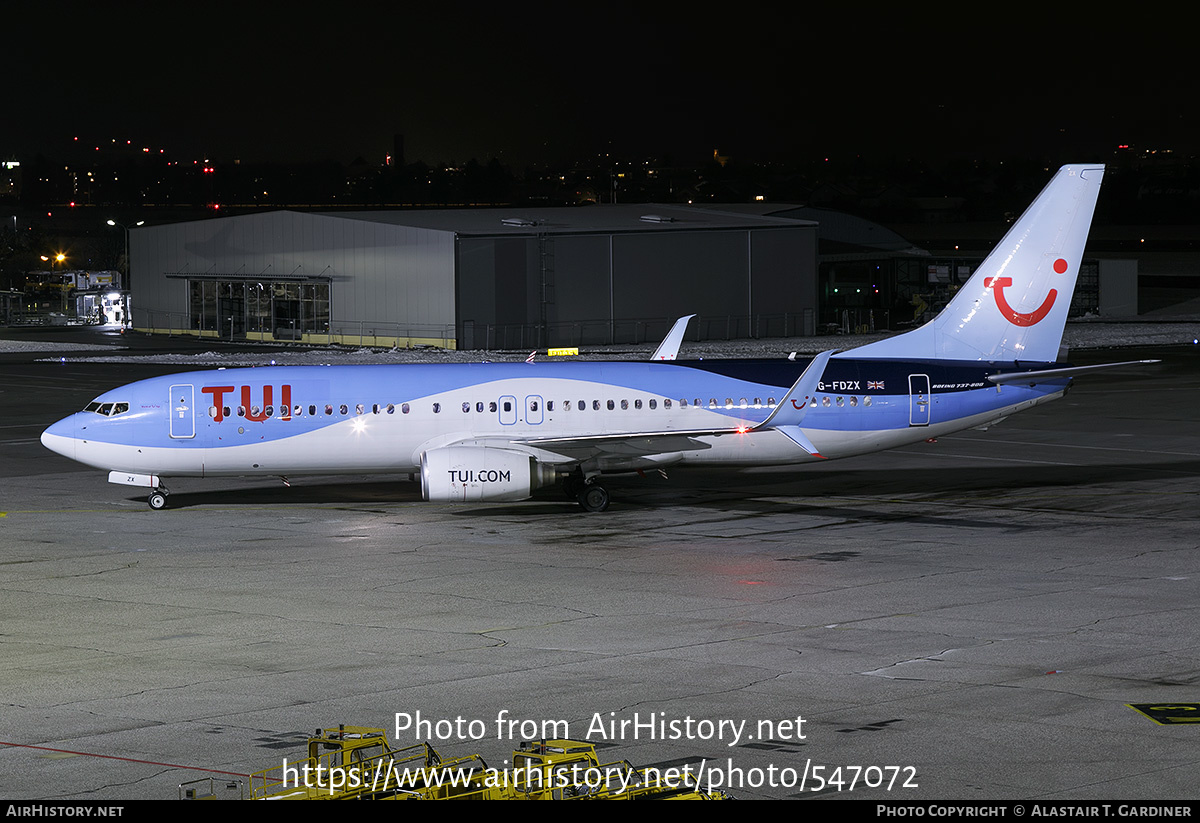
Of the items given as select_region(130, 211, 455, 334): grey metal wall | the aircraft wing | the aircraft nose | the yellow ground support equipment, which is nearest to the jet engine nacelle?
the aircraft wing

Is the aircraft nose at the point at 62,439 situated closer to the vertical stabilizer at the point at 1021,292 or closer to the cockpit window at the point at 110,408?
the cockpit window at the point at 110,408

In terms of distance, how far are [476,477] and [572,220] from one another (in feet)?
212

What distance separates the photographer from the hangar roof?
307ft

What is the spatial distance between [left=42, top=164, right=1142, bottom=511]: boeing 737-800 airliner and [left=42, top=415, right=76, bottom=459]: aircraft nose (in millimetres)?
54

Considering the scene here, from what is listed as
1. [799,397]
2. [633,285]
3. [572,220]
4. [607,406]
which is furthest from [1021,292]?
[572,220]

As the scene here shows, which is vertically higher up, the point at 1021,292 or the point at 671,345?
the point at 1021,292

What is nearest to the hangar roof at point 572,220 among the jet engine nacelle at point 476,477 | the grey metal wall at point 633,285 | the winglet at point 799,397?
the grey metal wall at point 633,285

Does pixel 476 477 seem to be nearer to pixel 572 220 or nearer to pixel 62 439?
pixel 62 439

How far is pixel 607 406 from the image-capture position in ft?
128

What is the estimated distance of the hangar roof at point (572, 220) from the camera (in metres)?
93.7

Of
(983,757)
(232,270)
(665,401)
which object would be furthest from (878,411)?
(232,270)

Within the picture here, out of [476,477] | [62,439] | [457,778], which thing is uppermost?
[62,439]

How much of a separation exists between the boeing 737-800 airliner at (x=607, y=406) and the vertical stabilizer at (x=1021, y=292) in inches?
1.5

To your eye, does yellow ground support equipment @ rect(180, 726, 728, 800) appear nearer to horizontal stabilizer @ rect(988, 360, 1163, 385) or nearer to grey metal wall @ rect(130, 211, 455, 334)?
horizontal stabilizer @ rect(988, 360, 1163, 385)
